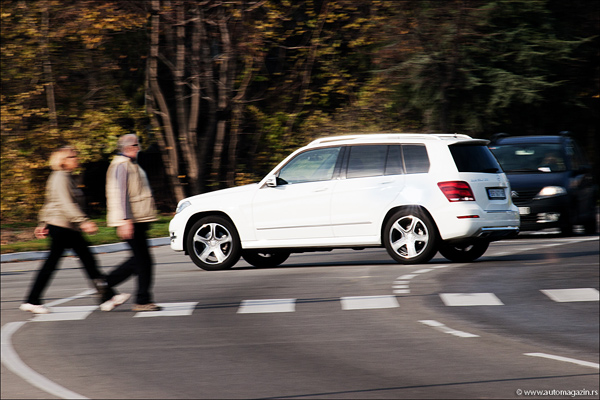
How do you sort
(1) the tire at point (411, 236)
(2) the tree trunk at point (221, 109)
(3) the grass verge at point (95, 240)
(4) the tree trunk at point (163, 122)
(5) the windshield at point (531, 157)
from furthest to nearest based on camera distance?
(4) the tree trunk at point (163, 122), (2) the tree trunk at point (221, 109), (3) the grass verge at point (95, 240), (5) the windshield at point (531, 157), (1) the tire at point (411, 236)

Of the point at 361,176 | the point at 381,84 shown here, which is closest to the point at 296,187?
the point at 361,176

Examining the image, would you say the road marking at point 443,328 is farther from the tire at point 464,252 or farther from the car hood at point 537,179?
the car hood at point 537,179

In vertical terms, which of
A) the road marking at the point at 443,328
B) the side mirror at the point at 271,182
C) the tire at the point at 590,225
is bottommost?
the tire at the point at 590,225

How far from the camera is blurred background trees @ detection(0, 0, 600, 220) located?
24953 mm

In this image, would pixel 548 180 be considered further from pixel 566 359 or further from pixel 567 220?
pixel 566 359

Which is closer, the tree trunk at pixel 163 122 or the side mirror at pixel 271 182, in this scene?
the side mirror at pixel 271 182

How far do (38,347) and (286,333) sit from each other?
2.14 metres

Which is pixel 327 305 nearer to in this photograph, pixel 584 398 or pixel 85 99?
pixel 584 398

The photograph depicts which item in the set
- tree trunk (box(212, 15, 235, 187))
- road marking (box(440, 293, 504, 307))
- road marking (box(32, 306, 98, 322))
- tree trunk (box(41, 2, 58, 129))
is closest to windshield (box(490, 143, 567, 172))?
road marking (box(440, 293, 504, 307))

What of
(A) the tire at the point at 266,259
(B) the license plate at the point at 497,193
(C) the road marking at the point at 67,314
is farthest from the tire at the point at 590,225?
(C) the road marking at the point at 67,314

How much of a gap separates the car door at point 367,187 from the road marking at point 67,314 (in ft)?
8.73

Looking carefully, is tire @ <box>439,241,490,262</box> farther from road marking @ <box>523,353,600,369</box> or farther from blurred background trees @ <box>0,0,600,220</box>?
blurred background trees @ <box>0,0,600,220</box>

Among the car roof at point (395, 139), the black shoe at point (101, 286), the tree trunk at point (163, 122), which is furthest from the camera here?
the tree trunk at point (163, 122)

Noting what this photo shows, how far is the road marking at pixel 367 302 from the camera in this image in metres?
11.6
